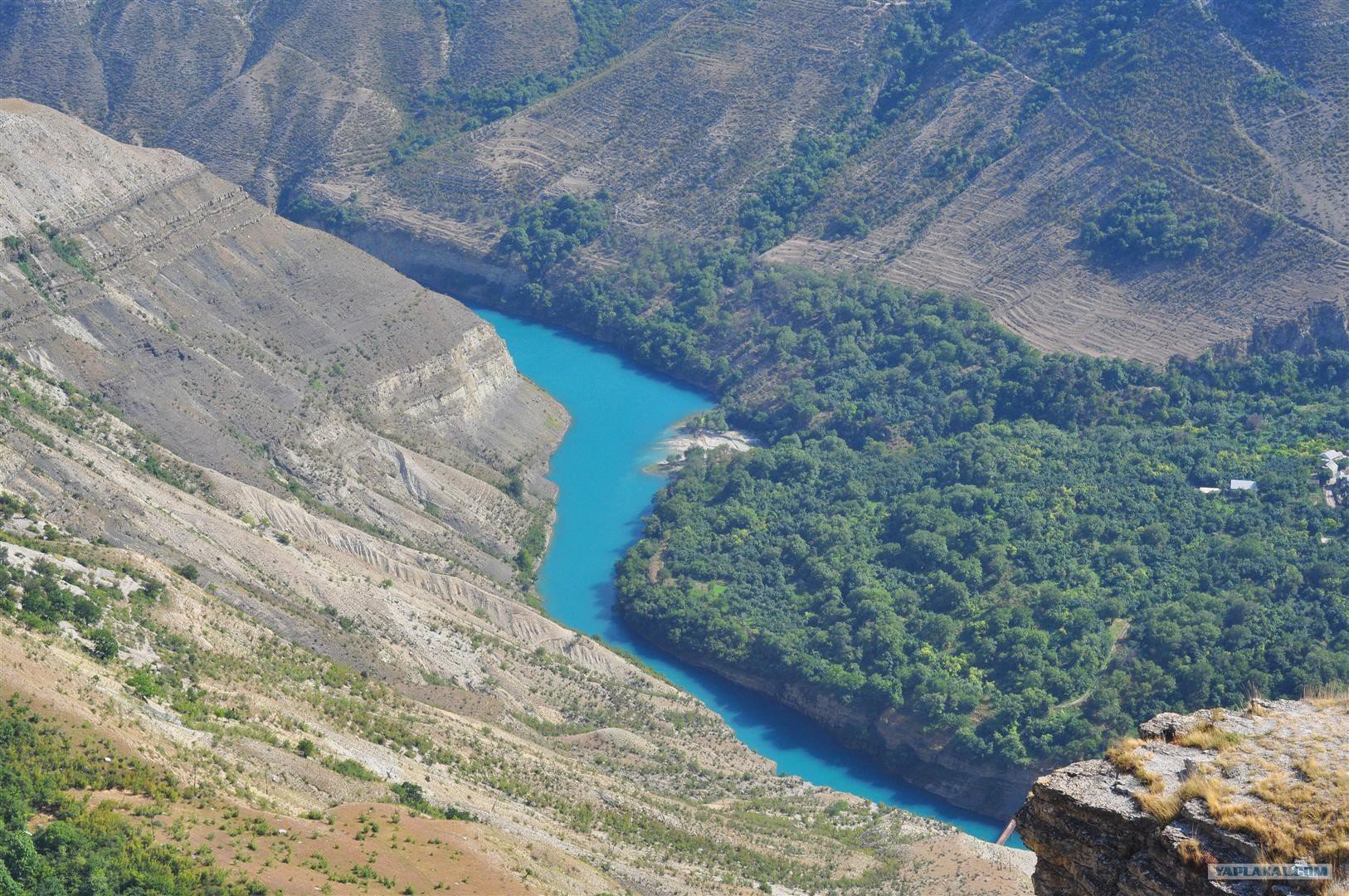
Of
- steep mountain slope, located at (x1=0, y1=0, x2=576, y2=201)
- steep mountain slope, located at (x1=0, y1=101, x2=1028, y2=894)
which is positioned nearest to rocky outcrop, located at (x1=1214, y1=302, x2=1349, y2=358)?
steep mountain slope, located at (x1=0, y1=101, x2=1028, y2=894)

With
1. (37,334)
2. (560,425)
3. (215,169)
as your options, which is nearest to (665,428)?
(560,425)

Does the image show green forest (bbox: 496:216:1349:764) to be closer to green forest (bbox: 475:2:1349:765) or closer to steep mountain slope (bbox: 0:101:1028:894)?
green forest (bbox: 475:2:1349:765)

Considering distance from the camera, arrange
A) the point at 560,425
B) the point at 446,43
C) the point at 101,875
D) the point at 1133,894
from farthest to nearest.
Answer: the point at 446,43, the point at 560,425, the point at 101,875, the point at 1133,894

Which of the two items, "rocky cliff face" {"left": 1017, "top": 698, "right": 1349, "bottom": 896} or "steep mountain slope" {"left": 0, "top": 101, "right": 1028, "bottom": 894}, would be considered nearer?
"rocky cliff face" {"left": 1017, "top": 698, "right": 1349, "bottom": 896}

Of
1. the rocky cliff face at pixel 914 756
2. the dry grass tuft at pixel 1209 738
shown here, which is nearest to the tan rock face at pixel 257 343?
the rocky cliff face at pixel 914 756

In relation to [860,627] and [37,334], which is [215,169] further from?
[860,627]

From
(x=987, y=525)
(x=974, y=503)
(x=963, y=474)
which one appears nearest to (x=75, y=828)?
(x=987, y=525)
